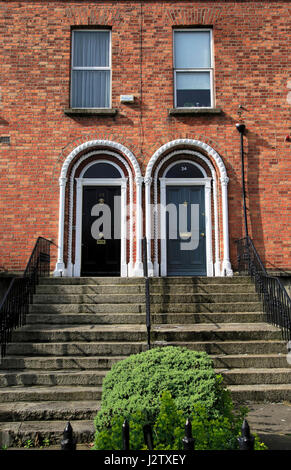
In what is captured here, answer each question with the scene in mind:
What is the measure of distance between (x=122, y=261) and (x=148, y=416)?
6.49m

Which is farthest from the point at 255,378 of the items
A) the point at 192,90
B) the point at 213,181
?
the point at 192,90

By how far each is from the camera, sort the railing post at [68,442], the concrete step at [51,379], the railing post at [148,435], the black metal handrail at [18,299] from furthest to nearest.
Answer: the black metal handrail at [18,299] < the concrete step at [51,379] < the railing post at [148,435] < the railing post at [68,442]

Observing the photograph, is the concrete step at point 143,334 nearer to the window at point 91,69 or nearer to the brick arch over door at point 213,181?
the brick arch over door at point 213,181

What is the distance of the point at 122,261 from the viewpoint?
9.36 metres

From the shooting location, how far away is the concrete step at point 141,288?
24.3 feet

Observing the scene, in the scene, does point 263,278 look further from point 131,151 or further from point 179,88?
point 179,88

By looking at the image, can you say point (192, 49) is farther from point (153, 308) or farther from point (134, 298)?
point (153, 308)

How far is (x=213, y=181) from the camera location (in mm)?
9555

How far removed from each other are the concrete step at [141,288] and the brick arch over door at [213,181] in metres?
1.42

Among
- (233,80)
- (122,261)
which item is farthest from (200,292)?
(233,80)

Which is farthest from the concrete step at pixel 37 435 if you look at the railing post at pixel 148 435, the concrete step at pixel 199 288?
the concrete step at pixel 199 288

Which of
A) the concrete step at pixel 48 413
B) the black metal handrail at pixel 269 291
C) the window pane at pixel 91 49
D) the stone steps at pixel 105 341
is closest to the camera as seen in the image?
the concrete step at pixel 48 413

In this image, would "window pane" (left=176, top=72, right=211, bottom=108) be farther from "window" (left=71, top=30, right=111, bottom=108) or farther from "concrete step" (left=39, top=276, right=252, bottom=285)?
"concrete step" (left=39, top=276, right=252, bottom=285)

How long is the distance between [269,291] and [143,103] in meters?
5.55
